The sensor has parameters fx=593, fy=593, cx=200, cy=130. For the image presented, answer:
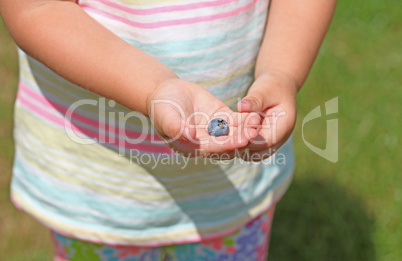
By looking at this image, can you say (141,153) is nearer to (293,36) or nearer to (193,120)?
(193,120)

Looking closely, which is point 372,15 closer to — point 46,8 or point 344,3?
point 344,3

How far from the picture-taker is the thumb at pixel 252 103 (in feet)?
3.35

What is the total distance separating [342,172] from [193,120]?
1.47m

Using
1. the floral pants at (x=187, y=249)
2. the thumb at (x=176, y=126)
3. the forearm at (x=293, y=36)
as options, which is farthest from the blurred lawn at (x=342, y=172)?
the thumb at (x=176, y=126)

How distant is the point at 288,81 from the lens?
1.21 m

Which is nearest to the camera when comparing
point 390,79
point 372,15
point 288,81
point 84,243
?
point 288,81

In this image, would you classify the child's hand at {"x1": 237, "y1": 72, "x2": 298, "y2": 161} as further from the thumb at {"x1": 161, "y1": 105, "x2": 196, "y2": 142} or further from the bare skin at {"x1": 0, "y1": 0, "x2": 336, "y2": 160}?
the thumb at {"x1": 161, "y1": 105, "x2": 196, "y2": 142}

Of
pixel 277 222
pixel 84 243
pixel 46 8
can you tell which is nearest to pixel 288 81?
pixel 46 8

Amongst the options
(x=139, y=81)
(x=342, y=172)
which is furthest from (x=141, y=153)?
(x=342, y=172)

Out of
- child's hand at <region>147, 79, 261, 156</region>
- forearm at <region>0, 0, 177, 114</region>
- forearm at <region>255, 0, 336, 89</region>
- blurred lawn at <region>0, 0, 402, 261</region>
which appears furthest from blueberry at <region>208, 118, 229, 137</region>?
blurred lawn at <region>0, 0, 402, 261</region>

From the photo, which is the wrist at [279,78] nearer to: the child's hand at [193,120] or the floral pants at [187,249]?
the child's hand at [193,120]

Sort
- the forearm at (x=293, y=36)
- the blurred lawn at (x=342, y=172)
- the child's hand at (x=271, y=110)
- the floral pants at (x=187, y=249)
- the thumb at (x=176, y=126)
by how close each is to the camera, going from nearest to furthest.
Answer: the thumb at (x=176, y=126), the child's hand at (x=271, y=110), the forearm at (x=293, y=36), the floral pants at (x=187, y=249), the blurred lawn at (x=342, y=172)

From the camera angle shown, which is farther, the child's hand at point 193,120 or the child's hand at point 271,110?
the child's hand at point 271,110

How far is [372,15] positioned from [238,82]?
2176mm
